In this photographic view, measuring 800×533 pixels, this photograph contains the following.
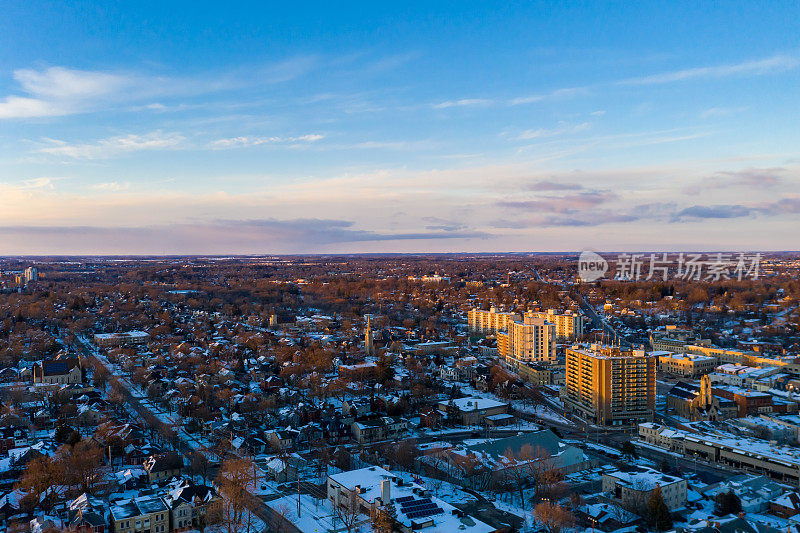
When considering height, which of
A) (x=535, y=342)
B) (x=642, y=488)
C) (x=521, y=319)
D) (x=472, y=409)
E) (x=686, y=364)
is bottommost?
(x=472, y=409)

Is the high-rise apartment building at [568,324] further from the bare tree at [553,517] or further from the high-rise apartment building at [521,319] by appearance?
the bare tree at [553,517]

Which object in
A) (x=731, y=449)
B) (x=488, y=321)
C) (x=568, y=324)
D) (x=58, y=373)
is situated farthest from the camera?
(x=488, y=321)

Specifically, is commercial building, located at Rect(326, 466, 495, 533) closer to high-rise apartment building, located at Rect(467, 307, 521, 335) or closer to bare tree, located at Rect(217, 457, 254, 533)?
bare tree, located at Rect(217, 457, 254, 533)

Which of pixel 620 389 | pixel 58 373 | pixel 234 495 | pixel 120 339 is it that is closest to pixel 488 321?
pixel 620 389

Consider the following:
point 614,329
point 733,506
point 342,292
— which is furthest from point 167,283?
point 733,506

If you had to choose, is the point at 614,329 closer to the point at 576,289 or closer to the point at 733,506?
the point at 576,289

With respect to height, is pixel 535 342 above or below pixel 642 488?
above

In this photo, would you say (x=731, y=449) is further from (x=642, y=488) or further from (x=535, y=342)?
(x=535, y=342)

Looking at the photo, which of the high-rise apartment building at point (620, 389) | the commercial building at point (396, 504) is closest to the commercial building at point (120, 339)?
the commercial building at point (396, 504)

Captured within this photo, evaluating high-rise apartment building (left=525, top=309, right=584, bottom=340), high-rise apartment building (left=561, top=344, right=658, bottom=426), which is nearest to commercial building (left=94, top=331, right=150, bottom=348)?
high-rise apartment building (left=525, top=309, right=584, bottom=340)
